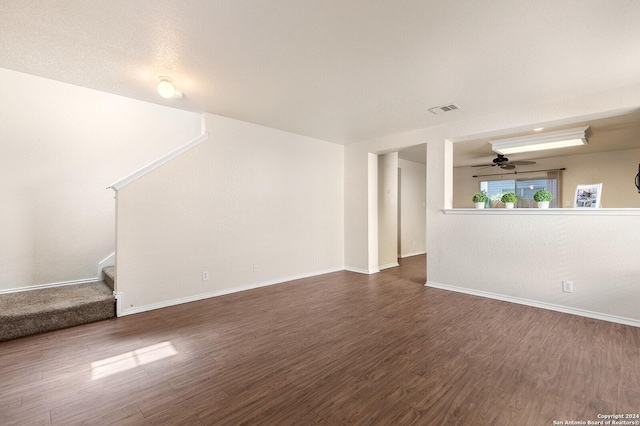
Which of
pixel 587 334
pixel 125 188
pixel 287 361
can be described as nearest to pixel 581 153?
pixel 587 334

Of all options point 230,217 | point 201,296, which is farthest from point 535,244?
point 201,296

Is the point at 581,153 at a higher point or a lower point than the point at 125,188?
higher

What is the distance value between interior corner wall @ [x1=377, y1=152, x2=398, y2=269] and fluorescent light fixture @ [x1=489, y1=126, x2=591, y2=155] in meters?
1.98

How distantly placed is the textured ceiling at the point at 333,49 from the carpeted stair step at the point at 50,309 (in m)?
2.45

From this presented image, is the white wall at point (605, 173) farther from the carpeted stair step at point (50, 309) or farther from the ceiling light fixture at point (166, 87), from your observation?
the carpeted stair step at point (50, 309)

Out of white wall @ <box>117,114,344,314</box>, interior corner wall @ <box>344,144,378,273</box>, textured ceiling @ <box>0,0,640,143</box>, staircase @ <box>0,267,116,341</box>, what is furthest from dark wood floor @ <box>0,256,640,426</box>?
textured ceiling @ <box>0,0,640,143</box>

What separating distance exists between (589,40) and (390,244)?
15.1 feet

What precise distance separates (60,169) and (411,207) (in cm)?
756

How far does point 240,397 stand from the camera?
185 cm

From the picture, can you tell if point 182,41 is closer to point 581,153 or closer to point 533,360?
point 533,360

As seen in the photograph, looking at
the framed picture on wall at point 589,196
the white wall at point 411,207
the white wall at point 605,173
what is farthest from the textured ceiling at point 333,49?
the white wall at point 605,173

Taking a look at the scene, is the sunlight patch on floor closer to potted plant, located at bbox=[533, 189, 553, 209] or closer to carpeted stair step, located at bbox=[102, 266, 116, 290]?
carpeted stair step, located at bbox=[102, 266, 116, 290]

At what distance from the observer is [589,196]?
11.2 ft

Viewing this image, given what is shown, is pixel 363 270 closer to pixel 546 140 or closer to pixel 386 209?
pixel 386 209
